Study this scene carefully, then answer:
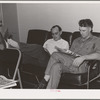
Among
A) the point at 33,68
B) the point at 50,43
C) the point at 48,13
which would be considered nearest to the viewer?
the point at 33,68

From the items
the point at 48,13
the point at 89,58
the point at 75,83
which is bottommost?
the point at 75,83

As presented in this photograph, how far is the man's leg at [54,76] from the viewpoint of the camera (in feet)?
11.1

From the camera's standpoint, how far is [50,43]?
421cm

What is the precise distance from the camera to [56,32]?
4086 mm

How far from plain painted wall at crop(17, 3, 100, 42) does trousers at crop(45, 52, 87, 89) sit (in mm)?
1108

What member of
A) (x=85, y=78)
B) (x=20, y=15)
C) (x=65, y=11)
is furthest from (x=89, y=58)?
(x=20, y=15)

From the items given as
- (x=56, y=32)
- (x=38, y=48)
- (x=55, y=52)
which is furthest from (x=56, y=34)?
(x=55, y=52)

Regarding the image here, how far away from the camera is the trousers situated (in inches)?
133

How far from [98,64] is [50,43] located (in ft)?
2.99

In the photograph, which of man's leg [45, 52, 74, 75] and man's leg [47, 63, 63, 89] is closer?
man's leg [47, 63, 63, 89]

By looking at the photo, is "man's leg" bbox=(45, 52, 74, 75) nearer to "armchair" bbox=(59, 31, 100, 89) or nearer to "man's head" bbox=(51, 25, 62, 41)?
"armchair" bbox=(59, 31, 100, 89)

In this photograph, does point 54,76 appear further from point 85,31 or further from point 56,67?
point 85,31

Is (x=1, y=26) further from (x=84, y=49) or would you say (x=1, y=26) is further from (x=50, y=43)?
(x=84, y=49)

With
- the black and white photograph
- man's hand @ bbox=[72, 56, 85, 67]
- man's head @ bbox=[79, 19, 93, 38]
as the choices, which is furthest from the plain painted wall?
man's hand @ bbox=[72, 56, 85, 67]
